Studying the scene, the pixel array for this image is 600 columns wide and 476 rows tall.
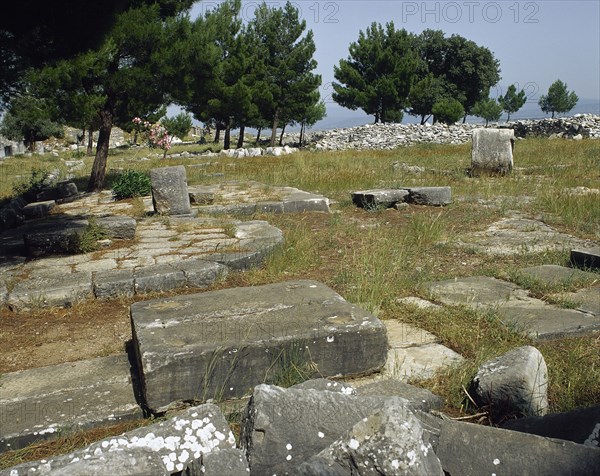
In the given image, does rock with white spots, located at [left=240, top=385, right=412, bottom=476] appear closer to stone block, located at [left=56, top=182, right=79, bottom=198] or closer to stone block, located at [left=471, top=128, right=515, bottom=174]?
stone block, located at [left=56, top=182, right=79, bottom=198]

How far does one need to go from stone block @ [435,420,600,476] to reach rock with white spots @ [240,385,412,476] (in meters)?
0.23

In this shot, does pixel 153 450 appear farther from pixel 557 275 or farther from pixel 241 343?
pixel 557 275

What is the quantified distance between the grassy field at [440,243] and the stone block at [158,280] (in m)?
0.47

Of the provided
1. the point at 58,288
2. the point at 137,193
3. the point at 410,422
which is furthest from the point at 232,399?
the point at 137,193

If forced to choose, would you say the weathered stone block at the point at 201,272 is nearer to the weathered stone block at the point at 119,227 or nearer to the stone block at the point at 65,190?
the weathered stone block at the point at 119,227

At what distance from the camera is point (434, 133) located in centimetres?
2906

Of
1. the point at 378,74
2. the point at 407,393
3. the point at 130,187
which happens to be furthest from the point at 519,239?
the point at 378,74

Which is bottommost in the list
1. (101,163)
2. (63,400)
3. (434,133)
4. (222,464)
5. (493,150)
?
(63,400)

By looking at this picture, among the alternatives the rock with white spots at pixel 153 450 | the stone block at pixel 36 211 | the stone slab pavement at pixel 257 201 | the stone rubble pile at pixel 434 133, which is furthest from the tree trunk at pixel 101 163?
the stone rubble pile at pixel 434 133

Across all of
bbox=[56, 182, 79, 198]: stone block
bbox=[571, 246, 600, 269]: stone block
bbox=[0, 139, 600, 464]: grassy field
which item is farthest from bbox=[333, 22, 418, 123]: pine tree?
bbox=[571, 246, 600, 269]: stone block

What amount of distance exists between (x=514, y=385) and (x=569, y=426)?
1.35 feet

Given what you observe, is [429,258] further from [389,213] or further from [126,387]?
[126,387]

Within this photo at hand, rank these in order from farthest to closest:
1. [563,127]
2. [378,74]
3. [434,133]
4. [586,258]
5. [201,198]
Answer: [378,74], [434,133], [563,127], [201,198], [586,258]

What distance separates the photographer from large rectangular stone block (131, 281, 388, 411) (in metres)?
2.81
